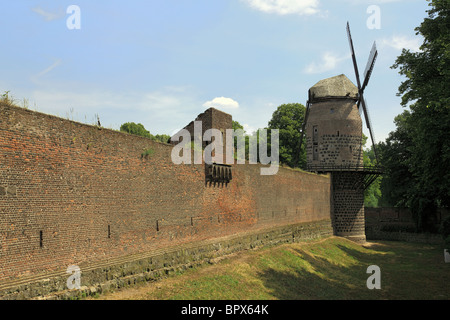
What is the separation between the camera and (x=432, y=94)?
1287cm

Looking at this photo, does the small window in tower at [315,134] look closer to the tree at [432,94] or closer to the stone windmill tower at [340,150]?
the stone windmill tower at [340,150]

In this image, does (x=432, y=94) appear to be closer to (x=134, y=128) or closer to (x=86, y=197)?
(x=86, y=197)

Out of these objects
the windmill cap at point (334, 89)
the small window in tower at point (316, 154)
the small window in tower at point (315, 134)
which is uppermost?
the windmill cap at point (334, 89)

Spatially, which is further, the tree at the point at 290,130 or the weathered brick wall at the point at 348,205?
the tree at the point at 290,130

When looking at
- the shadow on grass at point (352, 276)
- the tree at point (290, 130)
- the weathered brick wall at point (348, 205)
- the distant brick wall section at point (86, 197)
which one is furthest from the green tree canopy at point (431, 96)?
the tree at point (290, 130)

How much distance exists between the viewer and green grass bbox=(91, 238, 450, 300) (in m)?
11.3

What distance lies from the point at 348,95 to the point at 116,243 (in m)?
23.5

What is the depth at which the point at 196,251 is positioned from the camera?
44.4 ft

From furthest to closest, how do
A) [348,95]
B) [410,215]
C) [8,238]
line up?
1. [410,215]
2. [348,95]
3. [8,238]

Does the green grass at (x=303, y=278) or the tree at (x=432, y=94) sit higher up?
the tree at (x=432, y=94)

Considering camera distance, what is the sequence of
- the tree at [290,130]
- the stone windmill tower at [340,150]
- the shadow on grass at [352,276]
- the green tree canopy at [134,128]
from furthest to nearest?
the tree at [290,130]
the green tree canopy at [134,128]
the stone windmill tower at [340,150]
the shadow on grass at [352,276]

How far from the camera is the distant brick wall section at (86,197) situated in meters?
7.98

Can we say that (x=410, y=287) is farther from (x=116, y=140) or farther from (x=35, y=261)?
(x=35, y=261)

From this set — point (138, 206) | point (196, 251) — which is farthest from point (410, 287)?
point (138, 206)
